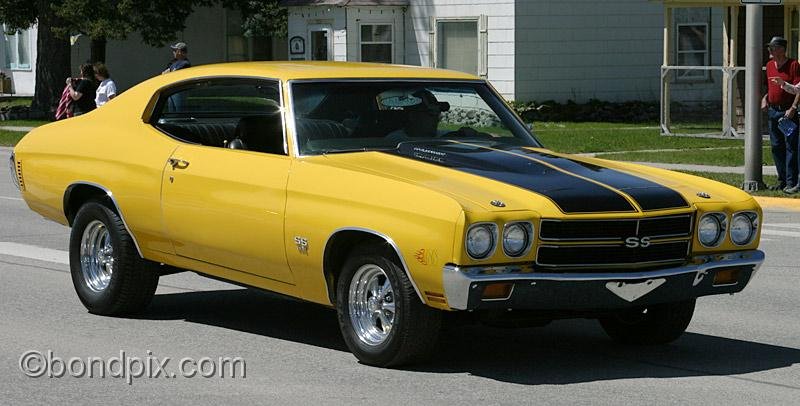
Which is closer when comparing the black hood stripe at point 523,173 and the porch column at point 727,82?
the black hood stripe at point 523,173

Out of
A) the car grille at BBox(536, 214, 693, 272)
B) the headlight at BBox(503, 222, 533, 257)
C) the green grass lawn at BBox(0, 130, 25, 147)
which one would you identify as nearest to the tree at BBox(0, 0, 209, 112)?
the green grass lawn at BBox(0, 130, 25, 147)

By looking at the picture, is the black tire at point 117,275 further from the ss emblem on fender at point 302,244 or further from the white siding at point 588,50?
the white siding at point 588,50

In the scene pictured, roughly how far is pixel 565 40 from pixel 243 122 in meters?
27.3

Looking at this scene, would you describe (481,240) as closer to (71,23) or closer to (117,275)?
(117,275)

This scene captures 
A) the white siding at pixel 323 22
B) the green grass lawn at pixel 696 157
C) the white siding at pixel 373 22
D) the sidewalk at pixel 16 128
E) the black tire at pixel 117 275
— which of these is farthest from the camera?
the white siding at pixel 323 22

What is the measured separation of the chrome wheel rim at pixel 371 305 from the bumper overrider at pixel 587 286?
59 cm

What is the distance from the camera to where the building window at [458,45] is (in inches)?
1414

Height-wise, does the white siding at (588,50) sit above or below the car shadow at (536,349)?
above

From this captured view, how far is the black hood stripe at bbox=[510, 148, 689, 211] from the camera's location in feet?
25.4

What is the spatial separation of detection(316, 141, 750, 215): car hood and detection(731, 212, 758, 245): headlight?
105mm

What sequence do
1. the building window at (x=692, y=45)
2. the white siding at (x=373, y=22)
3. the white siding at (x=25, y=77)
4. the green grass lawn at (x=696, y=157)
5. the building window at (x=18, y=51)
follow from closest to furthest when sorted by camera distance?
1. the green grass lawn at (x=696, y=157)
2. the building window at (x=692, y=45)
3. the white siding at (x=373, y=22)
4. the white siding at (x=25, y=77)
5. the building window at (x=18, y=51)

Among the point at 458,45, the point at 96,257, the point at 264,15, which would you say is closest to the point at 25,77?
the point at 264,15

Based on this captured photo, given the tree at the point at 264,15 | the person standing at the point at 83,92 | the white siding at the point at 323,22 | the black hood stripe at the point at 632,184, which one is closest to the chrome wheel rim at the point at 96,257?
the black hood stripe at the point at 632,184

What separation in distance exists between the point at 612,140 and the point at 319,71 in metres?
19.1
